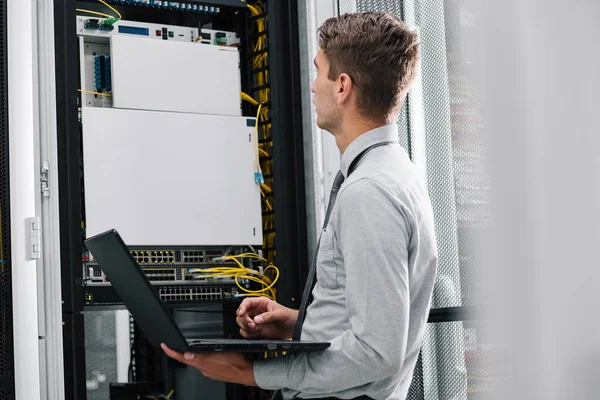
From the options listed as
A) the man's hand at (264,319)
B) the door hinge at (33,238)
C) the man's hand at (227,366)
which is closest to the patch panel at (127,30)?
the door hinge at (33,238)

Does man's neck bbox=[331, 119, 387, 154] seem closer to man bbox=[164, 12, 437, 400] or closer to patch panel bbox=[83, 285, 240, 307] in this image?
man bbox=[164, 12, 437, 400]

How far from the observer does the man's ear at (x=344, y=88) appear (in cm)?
151

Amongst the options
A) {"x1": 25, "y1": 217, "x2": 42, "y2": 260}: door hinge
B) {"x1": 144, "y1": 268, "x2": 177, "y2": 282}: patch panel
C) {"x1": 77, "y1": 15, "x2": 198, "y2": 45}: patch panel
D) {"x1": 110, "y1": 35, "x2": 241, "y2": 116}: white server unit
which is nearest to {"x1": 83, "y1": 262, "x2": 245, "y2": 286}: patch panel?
{"x1": 144, "y1": 268, "x2": 177, "y2": 282}: patch panel

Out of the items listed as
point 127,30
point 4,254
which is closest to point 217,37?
point 127,30

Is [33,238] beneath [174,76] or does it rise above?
beneath

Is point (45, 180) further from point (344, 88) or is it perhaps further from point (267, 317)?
point (344, 88)

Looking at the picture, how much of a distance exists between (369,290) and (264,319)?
1.27ft

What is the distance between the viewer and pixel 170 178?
2527 mm

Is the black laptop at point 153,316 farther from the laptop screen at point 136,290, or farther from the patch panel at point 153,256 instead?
the patch panel at point 153,256

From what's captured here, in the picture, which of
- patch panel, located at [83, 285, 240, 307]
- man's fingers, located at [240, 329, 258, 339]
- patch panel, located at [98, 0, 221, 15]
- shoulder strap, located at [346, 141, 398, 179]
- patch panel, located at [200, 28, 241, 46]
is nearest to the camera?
shoulder strap, located at [346, 141, 398, 179]

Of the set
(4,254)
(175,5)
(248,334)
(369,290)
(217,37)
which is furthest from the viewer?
(217,37)

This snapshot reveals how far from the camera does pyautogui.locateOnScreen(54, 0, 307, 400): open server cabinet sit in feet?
7.61

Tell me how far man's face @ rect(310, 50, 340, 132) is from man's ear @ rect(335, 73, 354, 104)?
0.02 m

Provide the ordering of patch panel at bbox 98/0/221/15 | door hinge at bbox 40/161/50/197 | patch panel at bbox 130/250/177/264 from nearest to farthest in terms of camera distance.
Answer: door hinge at bbox 40/161/50/197 < patch panel at bbox 130/250/177/264 < patch panel at bbox 98/0/221/15
